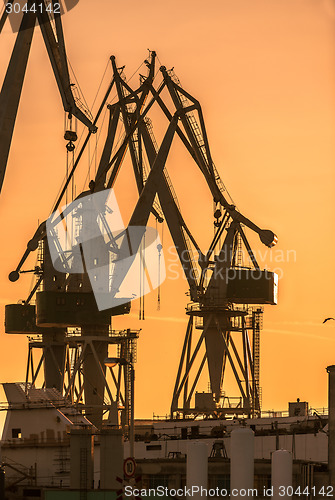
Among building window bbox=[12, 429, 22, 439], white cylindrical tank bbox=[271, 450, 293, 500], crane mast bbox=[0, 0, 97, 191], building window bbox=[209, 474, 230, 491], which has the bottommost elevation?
building window bbox=[209, 474, 230, 491]

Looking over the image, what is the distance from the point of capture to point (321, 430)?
94000 mm

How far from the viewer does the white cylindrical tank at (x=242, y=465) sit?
67625mm

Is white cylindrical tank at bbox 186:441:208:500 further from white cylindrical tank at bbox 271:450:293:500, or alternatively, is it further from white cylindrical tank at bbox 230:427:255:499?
white cylindrical tank at bbox 271:450:293:500

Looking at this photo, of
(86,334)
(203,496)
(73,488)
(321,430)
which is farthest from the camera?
(86,334)

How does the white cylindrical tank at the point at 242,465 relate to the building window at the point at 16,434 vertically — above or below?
below

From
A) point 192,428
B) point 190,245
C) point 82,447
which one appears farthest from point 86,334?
point 82,447

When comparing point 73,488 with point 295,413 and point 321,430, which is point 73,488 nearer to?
point 321,430

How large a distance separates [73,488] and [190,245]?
5517 centimetres

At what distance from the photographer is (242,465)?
223 feet

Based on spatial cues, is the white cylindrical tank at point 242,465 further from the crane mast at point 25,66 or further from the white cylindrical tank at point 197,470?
the crane mast at point 25,66

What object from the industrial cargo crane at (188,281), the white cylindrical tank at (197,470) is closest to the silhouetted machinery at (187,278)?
the industrial cargo crane at (188,281)

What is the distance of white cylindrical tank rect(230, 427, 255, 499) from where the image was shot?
6762 cm
